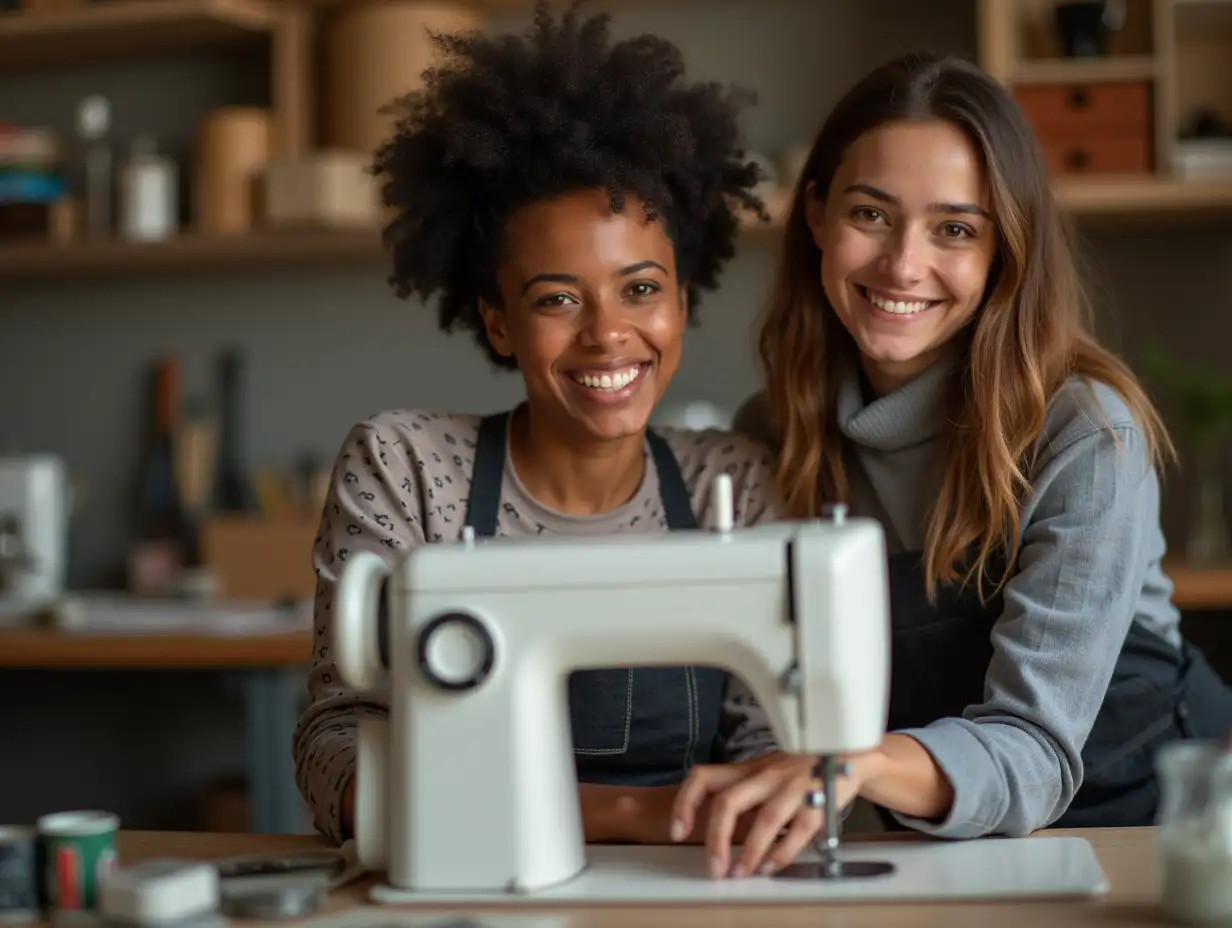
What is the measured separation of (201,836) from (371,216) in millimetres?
2198

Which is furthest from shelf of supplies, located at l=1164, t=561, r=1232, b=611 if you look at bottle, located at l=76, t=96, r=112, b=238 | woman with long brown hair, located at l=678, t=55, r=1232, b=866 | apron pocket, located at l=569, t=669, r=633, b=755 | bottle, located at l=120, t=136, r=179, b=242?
bottle, located at l=76, t=96, r=112, b=238

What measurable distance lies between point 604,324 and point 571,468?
0.20 metres

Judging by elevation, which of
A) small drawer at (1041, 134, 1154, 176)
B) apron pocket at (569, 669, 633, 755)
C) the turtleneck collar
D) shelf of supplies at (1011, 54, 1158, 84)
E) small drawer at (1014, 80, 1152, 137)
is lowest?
apron pocket at (569, 669, 633, 755)

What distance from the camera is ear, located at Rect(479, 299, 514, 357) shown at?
1.80m

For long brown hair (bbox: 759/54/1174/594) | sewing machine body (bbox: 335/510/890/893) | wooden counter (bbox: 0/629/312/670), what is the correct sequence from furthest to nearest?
wooden counter (bbox: 0/629/312/670) < long brown hair (bbox: 759/54/1174/594) < sewing machine body (bbox: 335/510/890/893)

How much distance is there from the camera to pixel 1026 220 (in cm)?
171

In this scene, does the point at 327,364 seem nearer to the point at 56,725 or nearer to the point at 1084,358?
the point at 56,725

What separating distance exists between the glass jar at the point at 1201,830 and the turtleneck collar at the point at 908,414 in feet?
2.24

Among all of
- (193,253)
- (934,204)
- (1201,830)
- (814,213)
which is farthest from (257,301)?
(1201,830)

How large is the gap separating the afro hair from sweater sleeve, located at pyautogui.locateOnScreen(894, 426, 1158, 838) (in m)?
0.51

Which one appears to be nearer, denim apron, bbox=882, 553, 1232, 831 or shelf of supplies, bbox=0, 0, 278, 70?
denim apron, bbox=882, 553, 1232, 831

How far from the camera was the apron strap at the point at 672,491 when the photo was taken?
5.90 feet

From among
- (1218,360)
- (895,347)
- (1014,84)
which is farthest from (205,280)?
(895,347)

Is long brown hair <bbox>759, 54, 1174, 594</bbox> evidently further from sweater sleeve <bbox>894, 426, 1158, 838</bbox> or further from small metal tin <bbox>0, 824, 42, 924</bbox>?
small metal tin <bbox>0, 824, 42, 924</bbox>
